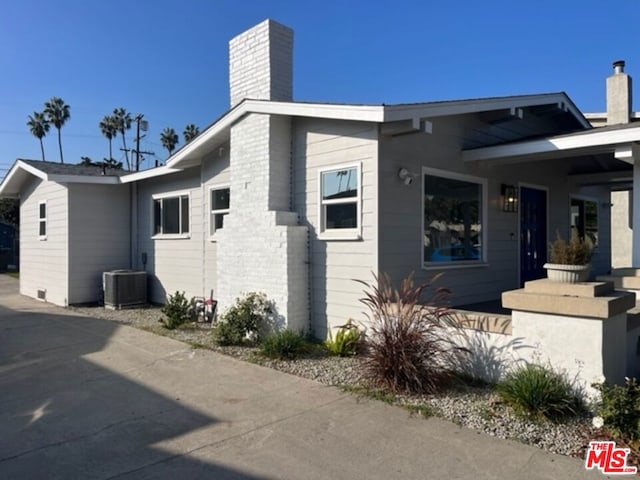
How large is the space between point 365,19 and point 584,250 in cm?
882

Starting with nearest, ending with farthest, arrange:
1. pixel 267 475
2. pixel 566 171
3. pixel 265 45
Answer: pixel 267 475 → pixel 265 45 → pixel 566 171

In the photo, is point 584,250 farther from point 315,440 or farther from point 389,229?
point 315,440

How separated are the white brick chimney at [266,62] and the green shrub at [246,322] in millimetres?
3566

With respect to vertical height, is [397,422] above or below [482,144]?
below

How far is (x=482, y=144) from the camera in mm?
8203

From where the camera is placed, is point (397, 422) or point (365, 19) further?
point (365, 19)

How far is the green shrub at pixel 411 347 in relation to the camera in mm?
4938

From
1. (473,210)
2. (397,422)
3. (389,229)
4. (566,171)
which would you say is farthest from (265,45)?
(566,171)

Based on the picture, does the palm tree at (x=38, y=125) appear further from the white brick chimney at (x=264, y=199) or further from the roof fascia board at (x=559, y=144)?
the roof fascia board at (x=559, y=144)

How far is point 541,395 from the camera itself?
13.6 feet

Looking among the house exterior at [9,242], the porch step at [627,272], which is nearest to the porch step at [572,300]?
the porch step at [627,272]

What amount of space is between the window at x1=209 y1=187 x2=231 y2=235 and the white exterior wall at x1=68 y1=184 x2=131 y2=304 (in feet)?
13.2

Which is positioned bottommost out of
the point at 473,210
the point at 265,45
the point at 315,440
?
the point at 315,440

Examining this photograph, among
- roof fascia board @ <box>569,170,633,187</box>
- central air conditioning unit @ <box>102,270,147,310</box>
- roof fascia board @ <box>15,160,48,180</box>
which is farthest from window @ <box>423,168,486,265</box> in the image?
roof fascia board @ <box>15,160,48,180</box>
